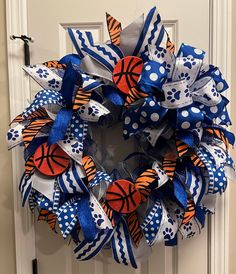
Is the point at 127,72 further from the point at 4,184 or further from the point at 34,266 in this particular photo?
the point at 34,266

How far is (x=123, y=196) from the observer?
1.00 metres

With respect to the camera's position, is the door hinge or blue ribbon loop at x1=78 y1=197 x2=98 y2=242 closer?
blue ribbon loop at x1=78 y1=197 x2=98 y2=242

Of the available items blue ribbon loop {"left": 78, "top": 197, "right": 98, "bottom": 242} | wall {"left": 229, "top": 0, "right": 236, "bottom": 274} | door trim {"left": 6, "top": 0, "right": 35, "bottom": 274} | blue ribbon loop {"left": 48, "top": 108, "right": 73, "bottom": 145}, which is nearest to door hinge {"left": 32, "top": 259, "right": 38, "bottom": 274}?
door trim {"left": 6, "top": 0, "right": 35, "bottom": 274}

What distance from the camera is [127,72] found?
3.23ft

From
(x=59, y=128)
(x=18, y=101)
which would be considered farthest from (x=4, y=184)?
(x=59, y=128)

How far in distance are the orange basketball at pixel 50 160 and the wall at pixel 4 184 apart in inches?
11.6

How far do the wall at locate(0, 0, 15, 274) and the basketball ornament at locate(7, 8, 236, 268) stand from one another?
0.21 metres

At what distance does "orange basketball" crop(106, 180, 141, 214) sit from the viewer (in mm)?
991

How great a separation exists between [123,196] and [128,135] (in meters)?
0.18

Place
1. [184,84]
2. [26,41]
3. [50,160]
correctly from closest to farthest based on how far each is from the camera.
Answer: [184,84] → [50,160] → [26,41]

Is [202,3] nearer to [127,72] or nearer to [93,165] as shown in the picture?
[127,72]

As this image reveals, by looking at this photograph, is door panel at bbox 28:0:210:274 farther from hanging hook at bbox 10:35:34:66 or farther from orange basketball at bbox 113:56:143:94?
orange basketball at bbox 113:56:143:94

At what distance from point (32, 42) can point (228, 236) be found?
99 centimetres

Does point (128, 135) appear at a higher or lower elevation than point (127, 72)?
lower
